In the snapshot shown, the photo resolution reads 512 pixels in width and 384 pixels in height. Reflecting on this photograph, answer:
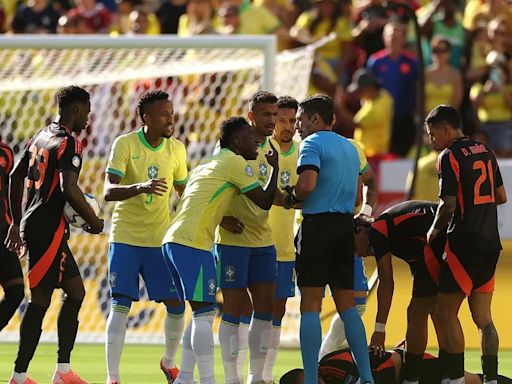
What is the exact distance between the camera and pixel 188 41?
1282 cm

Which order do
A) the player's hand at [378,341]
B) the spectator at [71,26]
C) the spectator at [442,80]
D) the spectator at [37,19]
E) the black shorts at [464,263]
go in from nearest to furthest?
the black shorts at [464,263], the player's hand at [378,341], the spectator at [442,80], the spectator at [71,26], the spectator at [37,19]

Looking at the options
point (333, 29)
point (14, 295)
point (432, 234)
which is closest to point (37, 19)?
point (333, 29)

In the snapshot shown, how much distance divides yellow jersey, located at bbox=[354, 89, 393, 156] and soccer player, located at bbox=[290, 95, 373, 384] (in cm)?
757

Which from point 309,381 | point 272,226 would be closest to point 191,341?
point 309,381

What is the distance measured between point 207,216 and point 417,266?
1.46 metres

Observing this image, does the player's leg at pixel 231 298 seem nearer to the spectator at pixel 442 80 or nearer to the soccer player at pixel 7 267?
the soccer player at pixel 7 267

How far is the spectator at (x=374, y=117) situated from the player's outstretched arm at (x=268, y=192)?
773 cm

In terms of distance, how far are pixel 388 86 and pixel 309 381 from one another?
8513 millimetres

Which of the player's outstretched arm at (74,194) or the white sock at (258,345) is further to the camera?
the white sock at (258,345)

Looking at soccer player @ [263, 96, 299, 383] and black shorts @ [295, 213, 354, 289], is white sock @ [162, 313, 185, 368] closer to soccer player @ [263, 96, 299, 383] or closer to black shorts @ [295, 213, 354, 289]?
soccer player @ [263, 96, 299, 383]

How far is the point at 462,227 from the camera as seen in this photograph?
859 centimetres

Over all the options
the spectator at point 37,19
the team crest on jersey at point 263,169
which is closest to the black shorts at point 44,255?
the team crest on jersey at point 263,169

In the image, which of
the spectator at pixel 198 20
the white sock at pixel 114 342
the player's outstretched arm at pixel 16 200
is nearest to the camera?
the player's outstretched arm at pixel 16 200

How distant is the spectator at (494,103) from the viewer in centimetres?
1634
